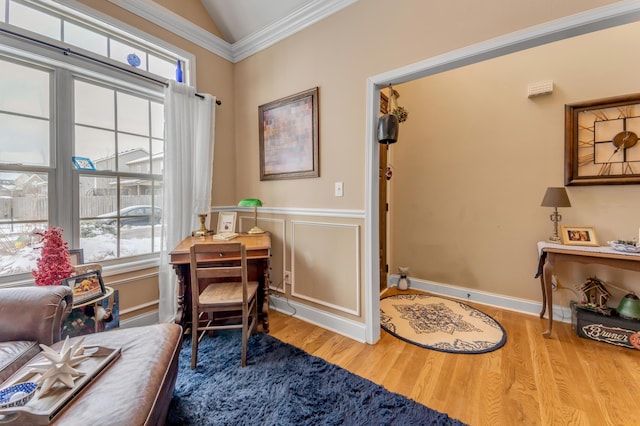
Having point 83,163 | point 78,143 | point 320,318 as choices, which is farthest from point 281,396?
point 78,143

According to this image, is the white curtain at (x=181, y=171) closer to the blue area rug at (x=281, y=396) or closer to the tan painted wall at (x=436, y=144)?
the tan painted wall at (x=436, y=144)

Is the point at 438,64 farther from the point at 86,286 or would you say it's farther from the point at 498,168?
the point at 86,286

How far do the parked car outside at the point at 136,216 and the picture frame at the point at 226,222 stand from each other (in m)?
0.54

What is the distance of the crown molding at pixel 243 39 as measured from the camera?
2152 millimetres

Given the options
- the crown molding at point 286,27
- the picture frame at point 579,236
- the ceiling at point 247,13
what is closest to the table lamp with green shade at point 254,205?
the crown molding at point 286,27

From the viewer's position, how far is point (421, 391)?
1537 millimetres

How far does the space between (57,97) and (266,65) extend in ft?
5.72

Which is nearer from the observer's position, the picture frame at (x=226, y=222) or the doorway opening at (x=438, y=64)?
the doorway opening at (x=438, y=64)

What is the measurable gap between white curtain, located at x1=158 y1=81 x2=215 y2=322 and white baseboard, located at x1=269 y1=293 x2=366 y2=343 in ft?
3.21

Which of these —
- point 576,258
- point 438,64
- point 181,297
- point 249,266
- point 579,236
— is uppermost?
point 438,64

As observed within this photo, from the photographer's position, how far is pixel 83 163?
6.47 feet

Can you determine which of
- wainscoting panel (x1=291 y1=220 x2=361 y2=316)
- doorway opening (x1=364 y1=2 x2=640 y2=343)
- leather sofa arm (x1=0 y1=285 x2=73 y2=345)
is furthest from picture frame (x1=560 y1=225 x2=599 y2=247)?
leather sofa arm (x1=0 y1=285 x2=73 y2=345)

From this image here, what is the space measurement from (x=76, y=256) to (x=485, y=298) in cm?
384

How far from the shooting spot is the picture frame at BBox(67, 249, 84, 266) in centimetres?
183
